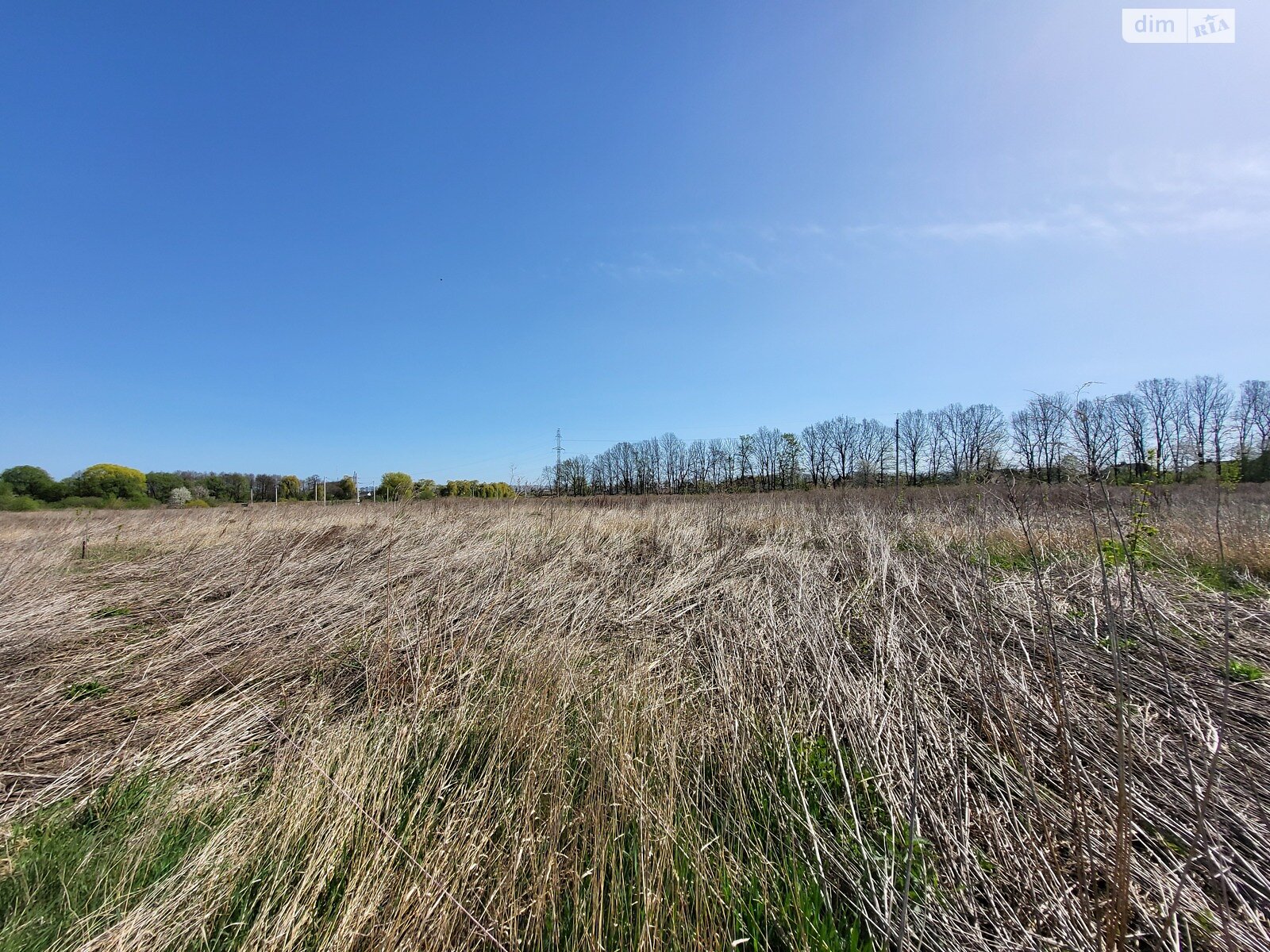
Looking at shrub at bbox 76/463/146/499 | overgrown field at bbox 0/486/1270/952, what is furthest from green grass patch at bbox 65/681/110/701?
shrub at bbox 76/463/146/499

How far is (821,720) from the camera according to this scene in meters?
2.79

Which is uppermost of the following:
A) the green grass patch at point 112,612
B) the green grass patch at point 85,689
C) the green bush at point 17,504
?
the green bush at point 17,504

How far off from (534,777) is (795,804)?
48.6 inches

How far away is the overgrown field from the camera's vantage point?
1623 mm

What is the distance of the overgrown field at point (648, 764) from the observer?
5.32ft

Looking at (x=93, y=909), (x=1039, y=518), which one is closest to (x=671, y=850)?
(x=93, y=909)

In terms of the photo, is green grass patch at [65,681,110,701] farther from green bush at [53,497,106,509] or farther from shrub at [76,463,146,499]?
shrub at [76,463,146,499]

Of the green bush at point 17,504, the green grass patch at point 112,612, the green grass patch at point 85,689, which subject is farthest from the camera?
the green bush at point 17,504

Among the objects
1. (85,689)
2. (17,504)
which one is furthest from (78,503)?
(85,689)

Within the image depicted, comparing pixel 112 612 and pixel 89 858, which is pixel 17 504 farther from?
pixel 89 858

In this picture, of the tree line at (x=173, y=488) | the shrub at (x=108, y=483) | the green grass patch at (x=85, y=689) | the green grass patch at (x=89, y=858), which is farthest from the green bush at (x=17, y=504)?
the green grass patch at (x=89, y=858)

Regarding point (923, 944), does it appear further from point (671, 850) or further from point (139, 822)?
point (139, 822)

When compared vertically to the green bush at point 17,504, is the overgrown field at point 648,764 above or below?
below

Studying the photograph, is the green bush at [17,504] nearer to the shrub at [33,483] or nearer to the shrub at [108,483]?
the shrub at [108,483]
